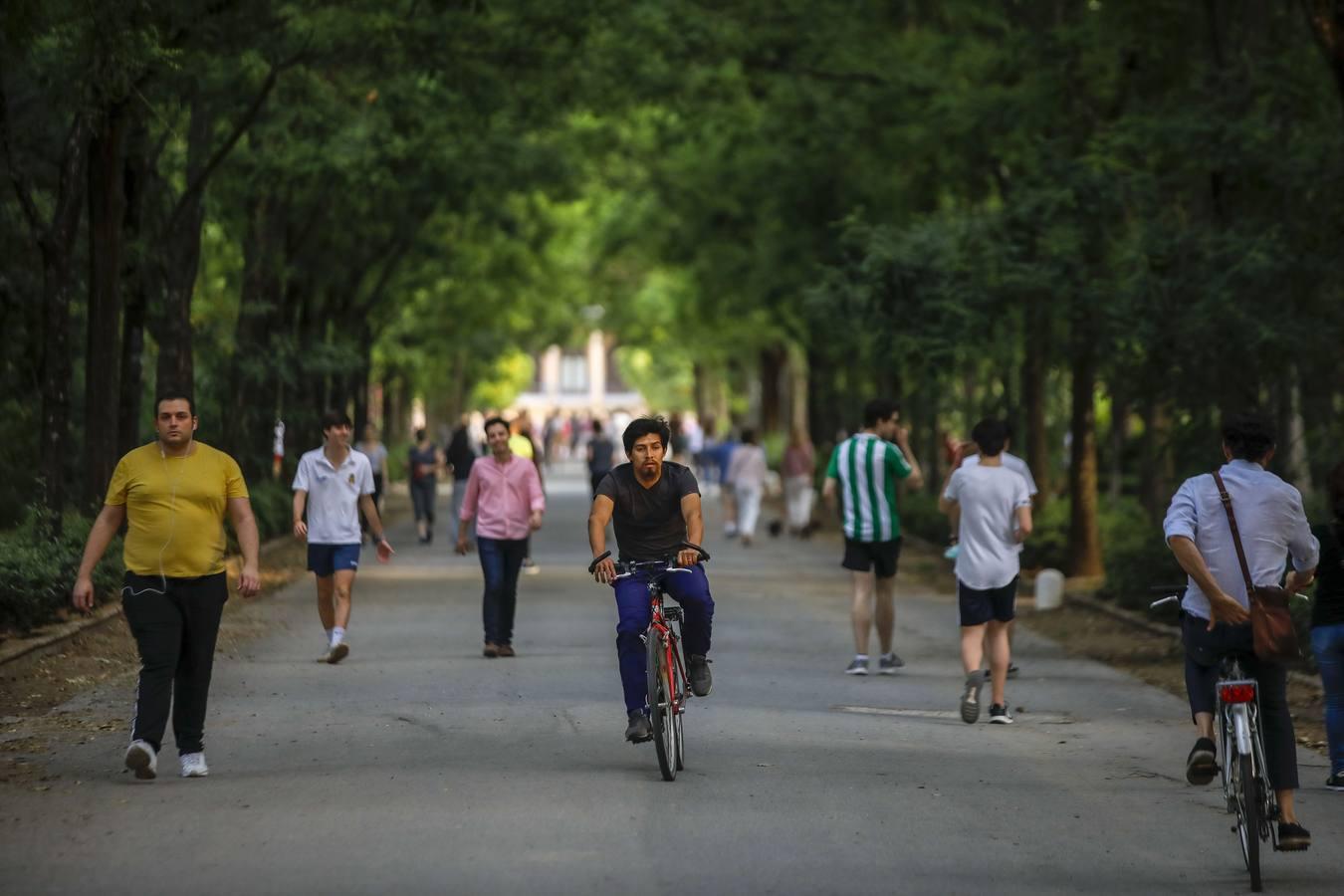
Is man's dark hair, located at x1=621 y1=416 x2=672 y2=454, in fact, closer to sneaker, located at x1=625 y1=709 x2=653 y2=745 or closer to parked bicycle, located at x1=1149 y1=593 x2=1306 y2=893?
sneaker, located at x1=625 y1=709 x2=653 y2=745

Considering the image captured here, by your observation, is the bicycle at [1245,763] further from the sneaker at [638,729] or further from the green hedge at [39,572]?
the green hedge at [39,572]

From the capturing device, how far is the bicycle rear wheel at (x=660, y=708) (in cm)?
1020

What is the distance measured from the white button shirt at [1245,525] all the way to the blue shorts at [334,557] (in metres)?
8.47

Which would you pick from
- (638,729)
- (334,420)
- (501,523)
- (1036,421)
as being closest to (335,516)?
(334,420)

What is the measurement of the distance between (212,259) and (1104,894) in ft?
112

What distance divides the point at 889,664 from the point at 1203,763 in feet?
24.2

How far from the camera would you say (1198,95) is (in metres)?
22.3

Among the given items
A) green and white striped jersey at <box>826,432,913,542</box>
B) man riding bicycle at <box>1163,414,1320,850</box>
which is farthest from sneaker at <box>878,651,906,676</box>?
man riding bicycle at <box>1163,414,1320,850</box>

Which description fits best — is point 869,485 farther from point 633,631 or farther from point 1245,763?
point 1245,763

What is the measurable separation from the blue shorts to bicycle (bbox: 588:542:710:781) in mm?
5687

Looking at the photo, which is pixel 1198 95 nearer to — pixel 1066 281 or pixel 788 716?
pixel 1066 281

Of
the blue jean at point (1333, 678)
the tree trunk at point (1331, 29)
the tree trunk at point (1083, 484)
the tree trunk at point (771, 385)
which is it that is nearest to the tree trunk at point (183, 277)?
the tree trunk at point (1083, 484)

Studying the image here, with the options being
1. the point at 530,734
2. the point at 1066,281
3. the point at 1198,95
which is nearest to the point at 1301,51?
the point at 1198,95

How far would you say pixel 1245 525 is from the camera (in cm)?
880
